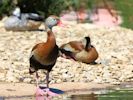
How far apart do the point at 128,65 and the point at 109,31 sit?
5.04 m

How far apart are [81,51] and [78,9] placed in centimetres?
1008

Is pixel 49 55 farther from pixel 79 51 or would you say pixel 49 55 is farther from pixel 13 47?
pixel 13 47

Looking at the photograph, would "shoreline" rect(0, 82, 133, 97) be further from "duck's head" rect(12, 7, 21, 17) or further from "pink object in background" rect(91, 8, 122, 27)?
"pink object in background" rect(91, 8, 122, 27)

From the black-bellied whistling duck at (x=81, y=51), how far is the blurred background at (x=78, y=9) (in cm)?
576

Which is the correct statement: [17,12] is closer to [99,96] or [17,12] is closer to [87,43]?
[87,43]

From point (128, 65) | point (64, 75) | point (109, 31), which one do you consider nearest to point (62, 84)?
point (64, 75)

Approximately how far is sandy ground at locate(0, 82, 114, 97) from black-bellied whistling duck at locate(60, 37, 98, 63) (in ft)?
4.79

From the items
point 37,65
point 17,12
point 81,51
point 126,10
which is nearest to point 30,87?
point 37,65

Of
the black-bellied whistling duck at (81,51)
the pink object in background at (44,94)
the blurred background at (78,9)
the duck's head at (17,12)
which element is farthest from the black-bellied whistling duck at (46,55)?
the blurred background at (78,9)

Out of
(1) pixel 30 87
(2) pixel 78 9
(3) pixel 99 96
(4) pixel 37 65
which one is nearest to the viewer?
(3) pixel 99 96

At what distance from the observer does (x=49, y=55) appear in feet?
33.4

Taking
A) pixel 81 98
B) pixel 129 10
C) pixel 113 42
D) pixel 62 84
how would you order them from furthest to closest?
pixel 129 10 < pixel 113 42 < pixel 62 84 < pixel 81 98

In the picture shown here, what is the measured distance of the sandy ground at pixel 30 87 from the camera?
10.2 meters

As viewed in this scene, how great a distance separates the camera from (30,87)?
10.7 m
